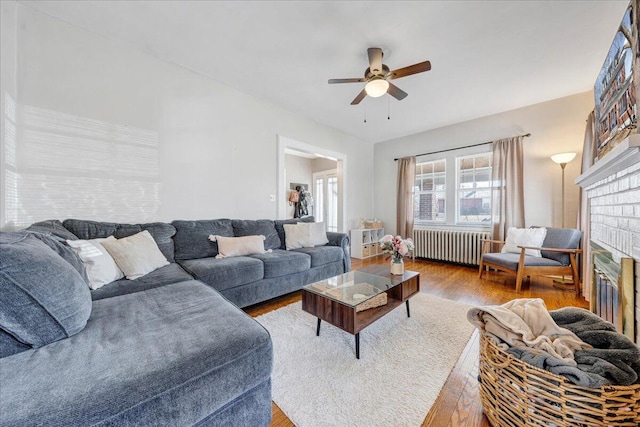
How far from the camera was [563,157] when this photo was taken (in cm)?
314

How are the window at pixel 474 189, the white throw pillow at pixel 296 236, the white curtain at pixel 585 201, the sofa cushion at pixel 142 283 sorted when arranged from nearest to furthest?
the sofa cushion at pixel 142 283 < the white curtain at pixel 585 201 < the white throw pillow at pixel 296 236 < the window at pixel 474 189

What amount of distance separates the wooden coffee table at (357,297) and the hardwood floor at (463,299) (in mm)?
535

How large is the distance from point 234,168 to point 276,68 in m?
1.37

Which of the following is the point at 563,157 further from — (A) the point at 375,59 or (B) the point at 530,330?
(B) the point at 530,330

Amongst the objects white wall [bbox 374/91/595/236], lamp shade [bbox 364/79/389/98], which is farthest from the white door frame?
white wall [bbox 374/91/595/236]

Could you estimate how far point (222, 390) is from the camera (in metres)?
0.86

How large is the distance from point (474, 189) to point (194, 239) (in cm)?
465

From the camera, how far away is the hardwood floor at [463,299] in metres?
1.18

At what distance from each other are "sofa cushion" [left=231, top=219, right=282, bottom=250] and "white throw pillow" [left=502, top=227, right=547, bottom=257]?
10.6 feet

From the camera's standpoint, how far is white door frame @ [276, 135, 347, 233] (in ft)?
12.3

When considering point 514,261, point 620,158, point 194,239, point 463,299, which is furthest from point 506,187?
point 194,239

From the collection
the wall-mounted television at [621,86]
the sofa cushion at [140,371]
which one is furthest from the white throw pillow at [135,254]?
the wall-mounted television at [621,86]

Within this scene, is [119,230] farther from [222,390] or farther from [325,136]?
[325,136]

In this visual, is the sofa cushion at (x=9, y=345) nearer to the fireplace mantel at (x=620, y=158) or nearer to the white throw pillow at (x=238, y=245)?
the white throw pillow at (x=238, y=245)
